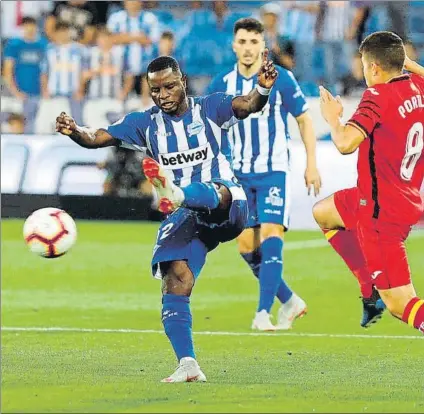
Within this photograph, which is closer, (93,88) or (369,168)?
(369,168)

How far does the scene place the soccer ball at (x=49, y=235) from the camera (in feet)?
23.8

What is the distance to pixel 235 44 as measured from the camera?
9812 millimetres

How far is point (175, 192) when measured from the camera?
6.64 m

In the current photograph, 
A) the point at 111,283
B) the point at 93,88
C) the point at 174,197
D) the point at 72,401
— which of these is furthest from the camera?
the point at 93,88

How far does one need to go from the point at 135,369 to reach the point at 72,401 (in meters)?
1.25

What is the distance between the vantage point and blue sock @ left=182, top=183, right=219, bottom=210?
6738 millimetres

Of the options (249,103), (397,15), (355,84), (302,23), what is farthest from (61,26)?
(249,103)

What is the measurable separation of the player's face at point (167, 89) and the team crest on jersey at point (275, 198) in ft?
8.83

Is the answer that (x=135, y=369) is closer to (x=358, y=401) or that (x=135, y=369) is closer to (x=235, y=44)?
(x=358, y=401)

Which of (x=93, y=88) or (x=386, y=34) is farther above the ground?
(x=93, y=88)

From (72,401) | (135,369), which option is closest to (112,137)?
(135,369)

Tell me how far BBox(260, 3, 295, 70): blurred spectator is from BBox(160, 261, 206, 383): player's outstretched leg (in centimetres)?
1040

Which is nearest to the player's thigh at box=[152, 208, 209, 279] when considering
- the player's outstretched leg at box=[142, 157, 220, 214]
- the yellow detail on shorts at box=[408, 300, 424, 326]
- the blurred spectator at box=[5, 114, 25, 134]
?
the player's outstretched leg at box=[142, 157, 220, 214]

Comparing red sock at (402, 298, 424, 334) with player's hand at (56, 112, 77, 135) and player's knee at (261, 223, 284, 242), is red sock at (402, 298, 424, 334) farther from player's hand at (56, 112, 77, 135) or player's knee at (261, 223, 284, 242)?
player's knee at (261, 223, 284, 242)
